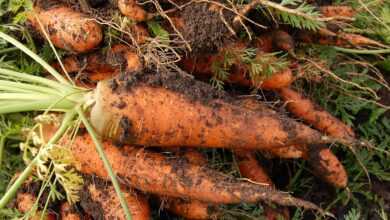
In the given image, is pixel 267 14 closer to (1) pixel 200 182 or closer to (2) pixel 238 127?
(2) pixel 238 127

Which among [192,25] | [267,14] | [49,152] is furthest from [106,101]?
[267,14]

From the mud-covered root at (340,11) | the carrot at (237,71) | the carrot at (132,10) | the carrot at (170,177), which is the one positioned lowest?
the carrot at (170,177)

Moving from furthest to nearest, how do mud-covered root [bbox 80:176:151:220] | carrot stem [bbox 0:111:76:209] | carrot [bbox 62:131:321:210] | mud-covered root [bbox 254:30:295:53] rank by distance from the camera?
1. mud-covered root [bbox 254:30:295:53]
2. mud-covered root [bbox 80:176:151:220]
3. carrot [bbox 62:131:321:210]
4. carrot stem [bbox 0:111:76:209]

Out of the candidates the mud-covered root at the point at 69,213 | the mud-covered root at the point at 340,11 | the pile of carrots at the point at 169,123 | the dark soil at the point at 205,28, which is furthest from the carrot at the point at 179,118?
the mud-covered root at the point at 340,11

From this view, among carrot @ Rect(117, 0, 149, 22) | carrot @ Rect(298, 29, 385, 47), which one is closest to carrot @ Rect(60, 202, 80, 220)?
carrot @ Rect(117, 0, 149, 22)

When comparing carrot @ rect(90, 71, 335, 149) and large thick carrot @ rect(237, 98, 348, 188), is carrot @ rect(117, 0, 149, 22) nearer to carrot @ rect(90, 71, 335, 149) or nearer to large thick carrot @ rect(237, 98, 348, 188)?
carrot @ rect(90, 71, 335, 149)

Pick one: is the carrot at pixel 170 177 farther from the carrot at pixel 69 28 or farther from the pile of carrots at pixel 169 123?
the carrot at pixel 69 28
